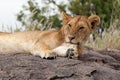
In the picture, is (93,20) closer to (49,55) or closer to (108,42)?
(49,55)

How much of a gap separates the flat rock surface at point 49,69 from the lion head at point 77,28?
304 millimetres

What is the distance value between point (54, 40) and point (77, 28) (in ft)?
1.11

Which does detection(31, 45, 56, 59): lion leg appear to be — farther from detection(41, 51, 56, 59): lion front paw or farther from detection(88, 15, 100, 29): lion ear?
detection(88, 15, 100, 29): lion ear

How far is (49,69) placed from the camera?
5.38m

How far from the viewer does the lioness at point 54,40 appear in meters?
6.04

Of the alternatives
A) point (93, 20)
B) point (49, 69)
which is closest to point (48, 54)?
point (49, 69)

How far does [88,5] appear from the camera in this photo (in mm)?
19609

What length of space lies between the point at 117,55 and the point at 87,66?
1933 millimetres

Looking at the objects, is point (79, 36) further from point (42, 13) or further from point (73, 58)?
point (42, 13)

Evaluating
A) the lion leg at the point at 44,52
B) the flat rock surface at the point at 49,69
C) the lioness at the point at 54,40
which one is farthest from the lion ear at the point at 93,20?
the lion leg at the point at 44,52

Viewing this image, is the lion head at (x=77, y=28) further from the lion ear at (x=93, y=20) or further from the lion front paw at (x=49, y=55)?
the lion front paw at (x=49, y=55)

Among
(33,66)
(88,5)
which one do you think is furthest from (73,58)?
(88,5)

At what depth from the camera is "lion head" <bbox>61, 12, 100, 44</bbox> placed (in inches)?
241

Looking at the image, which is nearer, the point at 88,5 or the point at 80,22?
the point at 80,22
